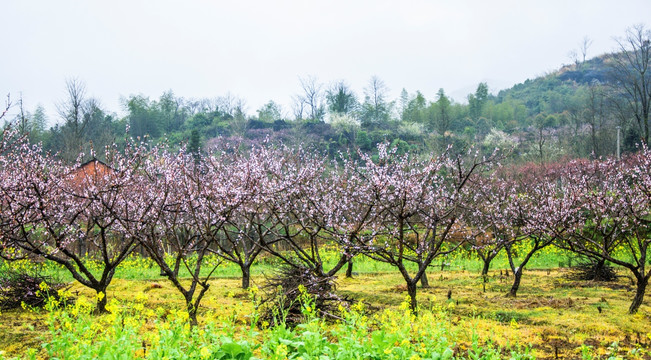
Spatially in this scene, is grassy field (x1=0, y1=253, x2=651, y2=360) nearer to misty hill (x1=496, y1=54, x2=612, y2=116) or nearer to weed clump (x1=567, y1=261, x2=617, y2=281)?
weed clump (x1=567, y1=261, x2=617, y2=281)

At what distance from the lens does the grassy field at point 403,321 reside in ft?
14.3

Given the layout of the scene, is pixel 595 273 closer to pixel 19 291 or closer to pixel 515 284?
pixel 515 284

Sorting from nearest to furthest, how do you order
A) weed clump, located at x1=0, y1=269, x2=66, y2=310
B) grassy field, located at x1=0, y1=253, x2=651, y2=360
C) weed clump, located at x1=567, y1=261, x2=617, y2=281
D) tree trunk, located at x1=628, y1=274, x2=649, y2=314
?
1. grassy field, located at x1=0, y1=253, x2=651, y2=360
2. tree trunk, located at x1=628, y1=274, x2=649, y2=314
3. weed clump, located at x1=0, y1=269, x2=66, y2=310
4. weed clump, located at x1=567, y1=261, x2=617, y2=281

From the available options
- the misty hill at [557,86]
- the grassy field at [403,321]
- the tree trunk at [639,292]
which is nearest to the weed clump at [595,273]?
the grassy field at [403,321]

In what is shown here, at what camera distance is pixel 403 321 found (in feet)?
18.3

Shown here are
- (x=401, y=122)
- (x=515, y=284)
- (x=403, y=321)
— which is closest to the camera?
(x=403, y=321)

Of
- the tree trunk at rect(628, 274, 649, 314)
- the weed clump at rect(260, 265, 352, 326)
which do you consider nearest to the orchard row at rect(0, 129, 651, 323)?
the tree trunk at rect(628, 274, 649, 314)

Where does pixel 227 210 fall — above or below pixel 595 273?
above

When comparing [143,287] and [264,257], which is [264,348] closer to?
[143,287]

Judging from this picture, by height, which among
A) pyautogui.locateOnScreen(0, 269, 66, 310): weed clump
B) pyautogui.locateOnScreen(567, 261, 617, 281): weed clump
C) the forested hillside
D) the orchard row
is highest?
the forested hillside

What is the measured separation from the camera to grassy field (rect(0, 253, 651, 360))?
4.36 metres

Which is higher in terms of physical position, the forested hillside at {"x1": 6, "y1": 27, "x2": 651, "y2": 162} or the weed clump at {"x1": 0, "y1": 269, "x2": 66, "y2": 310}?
the forested hillside at {"x1": 6, "y1": 27, "x2": 651, "y2": 162}

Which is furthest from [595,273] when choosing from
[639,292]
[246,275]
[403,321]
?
[246,275]

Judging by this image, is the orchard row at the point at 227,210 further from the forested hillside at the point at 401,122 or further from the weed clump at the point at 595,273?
the forested hillside at the point at 401,122
